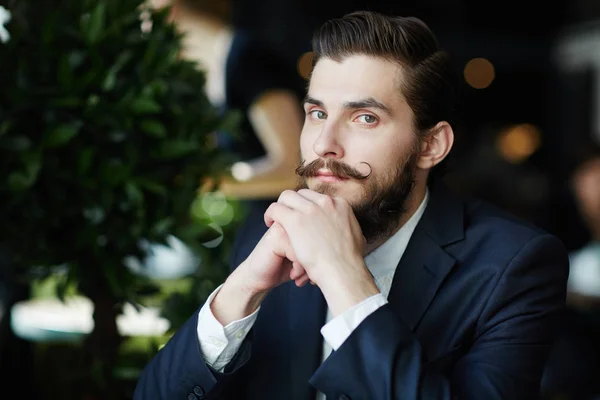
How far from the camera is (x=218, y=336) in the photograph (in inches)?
58.6

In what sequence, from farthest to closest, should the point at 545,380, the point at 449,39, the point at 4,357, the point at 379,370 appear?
the point at 449,39 < the point at 545,380 < the point at 4,357 < the point at 379,370

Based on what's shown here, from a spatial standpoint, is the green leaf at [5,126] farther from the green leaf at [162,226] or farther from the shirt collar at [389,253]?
the shirt collar at [389,253]

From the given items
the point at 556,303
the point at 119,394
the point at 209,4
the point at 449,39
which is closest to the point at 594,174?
the point at 209,4

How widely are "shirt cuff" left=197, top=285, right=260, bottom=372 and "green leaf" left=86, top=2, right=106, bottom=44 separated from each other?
773 mm

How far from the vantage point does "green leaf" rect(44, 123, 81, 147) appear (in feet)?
5.69

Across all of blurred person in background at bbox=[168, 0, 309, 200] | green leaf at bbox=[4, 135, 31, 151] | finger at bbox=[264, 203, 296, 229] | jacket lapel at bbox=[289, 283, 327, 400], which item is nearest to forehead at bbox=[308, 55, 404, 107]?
finger at bbox=[264, 203, 296, 229]

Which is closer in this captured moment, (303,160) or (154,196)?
(303,160)

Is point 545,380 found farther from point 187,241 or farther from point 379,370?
point 379,370

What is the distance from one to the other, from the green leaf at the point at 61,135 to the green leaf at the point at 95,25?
23 cm

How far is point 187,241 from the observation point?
6.38 ft

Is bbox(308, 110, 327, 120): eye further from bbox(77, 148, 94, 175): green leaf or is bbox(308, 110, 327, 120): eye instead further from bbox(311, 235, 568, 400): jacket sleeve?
bbox(77, 148, 94, 175): green leaf

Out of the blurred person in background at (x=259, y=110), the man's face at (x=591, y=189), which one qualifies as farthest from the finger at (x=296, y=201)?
the man's face at (x=591, y=189)

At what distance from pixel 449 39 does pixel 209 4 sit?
20.9 feet

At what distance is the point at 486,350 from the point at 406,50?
0.66 meters
